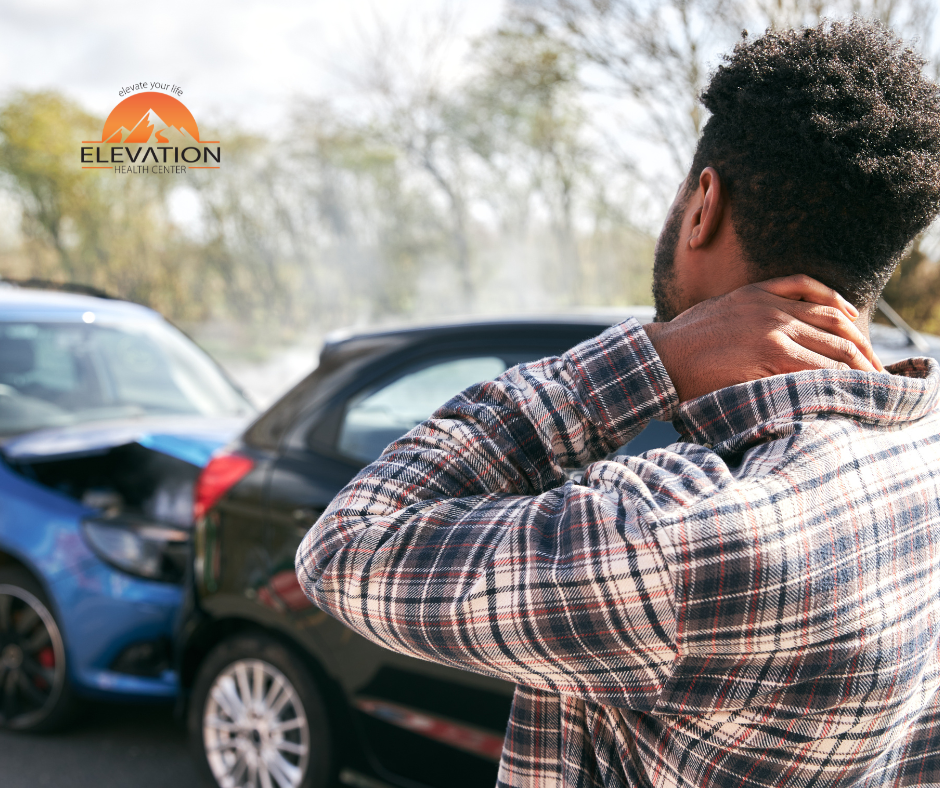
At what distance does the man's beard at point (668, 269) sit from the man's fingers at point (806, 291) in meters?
0.14

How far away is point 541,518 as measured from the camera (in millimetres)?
838

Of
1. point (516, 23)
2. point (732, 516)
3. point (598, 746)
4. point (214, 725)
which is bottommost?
point (214, 725)

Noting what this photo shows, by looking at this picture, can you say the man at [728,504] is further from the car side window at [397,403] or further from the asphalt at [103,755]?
the asphalt at [103,755]

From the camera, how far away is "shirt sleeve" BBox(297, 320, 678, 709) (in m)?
0.78

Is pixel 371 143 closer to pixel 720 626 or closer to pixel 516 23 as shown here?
pixel 516 23

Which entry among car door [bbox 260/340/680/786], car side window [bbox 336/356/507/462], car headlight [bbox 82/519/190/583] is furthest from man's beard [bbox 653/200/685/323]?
car headlight [bbox 82/519/190/583]

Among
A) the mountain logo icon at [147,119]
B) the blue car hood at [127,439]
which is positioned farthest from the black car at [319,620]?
the mountain logo icon at [147,119]

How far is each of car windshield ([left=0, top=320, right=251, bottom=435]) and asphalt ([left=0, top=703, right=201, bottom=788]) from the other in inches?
58.8

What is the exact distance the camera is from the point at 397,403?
265 cm

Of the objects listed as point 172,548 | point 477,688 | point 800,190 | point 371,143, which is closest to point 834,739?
point 800,190

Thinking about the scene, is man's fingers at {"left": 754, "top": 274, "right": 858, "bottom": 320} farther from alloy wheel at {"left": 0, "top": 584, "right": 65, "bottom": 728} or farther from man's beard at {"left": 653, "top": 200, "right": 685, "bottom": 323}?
alloy wheel at {"left": 0, "top": 584, "right": 65, "bottom": 728}

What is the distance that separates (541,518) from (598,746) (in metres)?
0.30

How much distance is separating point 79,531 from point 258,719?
1.24m

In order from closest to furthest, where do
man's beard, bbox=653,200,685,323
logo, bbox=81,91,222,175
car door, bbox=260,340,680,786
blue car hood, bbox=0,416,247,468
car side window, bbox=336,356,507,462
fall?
man's beard, bbox=653,200,685,323 → car door, bbox=260,340,680,786 → car side window, bbox=336,356,507,462 → blue car hood, bbox=0,416,247,468 → logo, bbox=81,91,222,175
